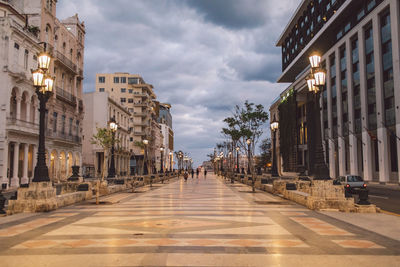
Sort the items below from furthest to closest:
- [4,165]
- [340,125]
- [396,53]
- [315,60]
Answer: [340,125] < [396,53] < [4,165] < [315,60]

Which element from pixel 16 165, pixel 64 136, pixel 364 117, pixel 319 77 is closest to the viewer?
pixel 319 77

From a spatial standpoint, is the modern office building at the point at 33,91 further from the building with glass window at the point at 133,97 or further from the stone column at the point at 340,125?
the building with glass window at the point at 133,97

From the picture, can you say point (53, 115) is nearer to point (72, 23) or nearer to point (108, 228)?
point (72, 23)

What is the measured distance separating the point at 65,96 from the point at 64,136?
500 centimetres

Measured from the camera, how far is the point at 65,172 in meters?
44.1

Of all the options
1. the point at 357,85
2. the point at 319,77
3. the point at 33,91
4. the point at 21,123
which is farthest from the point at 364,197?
the point at 357,85

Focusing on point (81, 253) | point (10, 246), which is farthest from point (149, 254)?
point (10, 246)

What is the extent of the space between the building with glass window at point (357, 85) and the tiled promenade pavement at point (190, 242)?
1868 centimetres

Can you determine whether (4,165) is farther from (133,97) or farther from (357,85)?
(133,97)

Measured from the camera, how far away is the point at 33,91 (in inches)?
1403

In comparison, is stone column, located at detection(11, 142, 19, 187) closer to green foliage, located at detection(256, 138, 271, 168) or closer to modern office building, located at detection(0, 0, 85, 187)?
modern office building, located at detection(0, 0, 85, 187)

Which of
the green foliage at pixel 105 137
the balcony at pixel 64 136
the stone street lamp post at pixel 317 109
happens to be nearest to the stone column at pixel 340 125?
the green foliage at pixel 105 137

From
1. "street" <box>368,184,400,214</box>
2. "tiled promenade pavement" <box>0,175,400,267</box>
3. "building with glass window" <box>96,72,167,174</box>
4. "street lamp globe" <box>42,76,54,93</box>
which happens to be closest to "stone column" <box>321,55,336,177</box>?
"street" <box>368,184,400,214</box>

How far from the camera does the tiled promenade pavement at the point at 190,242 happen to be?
6.26 m
